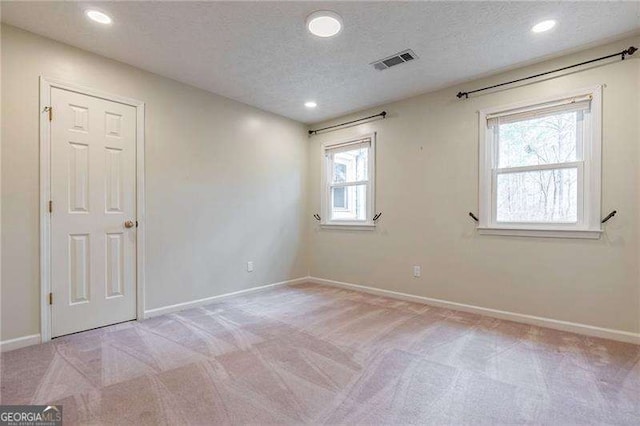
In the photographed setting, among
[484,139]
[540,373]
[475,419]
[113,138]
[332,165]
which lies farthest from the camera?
[332,165]

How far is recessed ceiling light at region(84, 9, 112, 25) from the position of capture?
2303mm

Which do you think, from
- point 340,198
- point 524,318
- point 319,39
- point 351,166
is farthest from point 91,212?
point 524,318

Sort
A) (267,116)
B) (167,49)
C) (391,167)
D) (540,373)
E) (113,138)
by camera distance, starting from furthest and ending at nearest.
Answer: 1. (267,116)
2. (391,167)
3. (113,138)
4. (167,49)
5. (540,373)

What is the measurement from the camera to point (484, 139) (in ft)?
10.9

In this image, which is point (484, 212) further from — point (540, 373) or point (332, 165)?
point (332, 165)

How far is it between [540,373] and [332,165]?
11.8 feet

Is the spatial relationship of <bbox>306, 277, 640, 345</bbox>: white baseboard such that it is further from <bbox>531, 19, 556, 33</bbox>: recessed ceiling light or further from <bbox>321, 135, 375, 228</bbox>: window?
<bbox>531, 19, 556, 33</bbox>: recessed ceiling light

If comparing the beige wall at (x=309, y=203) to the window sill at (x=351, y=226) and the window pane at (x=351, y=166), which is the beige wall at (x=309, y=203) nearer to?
the window sill at (x=351, y=226)

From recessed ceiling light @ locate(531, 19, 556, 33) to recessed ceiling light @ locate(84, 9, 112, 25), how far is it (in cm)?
337

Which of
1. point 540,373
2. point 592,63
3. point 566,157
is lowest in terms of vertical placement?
point 540,373

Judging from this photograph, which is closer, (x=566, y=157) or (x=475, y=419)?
(x=475, y=419)

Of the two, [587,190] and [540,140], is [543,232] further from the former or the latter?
[540,140]

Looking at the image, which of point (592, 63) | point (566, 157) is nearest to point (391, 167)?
point (566, 157)

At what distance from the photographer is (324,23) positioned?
2424 millimetres
